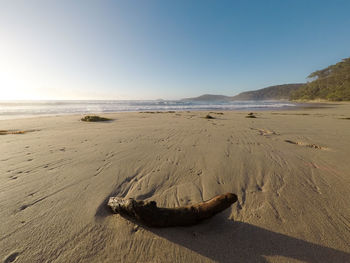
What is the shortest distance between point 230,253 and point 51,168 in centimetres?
353

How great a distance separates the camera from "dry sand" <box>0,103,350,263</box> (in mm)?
1304

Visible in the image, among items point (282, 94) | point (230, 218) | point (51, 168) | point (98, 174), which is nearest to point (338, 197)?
point (230, 218)

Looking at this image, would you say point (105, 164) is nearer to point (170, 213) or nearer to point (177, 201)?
point (177, 201)

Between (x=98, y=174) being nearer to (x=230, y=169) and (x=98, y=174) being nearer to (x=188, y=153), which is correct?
(x=188, y=153)

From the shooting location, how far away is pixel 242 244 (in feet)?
4.44

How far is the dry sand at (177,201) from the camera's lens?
1304mm

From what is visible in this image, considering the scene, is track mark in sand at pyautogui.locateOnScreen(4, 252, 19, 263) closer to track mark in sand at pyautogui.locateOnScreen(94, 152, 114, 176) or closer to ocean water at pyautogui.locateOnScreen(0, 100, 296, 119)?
track mark in sand at pyautogui.locateOnScreen(94, 152, 114, 176)

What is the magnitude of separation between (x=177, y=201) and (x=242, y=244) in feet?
2.97

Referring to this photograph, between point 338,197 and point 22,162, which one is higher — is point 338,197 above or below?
below

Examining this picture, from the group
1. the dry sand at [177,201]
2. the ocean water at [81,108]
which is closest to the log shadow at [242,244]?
the dry sand at [177,201]

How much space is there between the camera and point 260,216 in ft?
5.52

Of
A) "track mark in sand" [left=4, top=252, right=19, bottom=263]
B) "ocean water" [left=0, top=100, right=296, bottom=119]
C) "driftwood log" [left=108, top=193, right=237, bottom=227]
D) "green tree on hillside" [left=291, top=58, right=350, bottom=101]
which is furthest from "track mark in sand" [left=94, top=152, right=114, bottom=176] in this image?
"green tree on hillside" [left=291, top=58, right=350, bottom=101]

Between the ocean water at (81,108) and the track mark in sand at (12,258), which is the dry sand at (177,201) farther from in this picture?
the ocean water at (81,108)

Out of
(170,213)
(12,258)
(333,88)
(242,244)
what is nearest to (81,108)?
(12,258)
